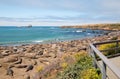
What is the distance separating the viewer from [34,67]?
16.8 meters

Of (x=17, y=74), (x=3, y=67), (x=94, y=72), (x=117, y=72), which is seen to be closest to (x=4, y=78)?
(x=17, y=74)

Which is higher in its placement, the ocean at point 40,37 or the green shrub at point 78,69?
the green shrub at point 78,69

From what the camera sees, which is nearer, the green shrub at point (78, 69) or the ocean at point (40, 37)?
the green shrub at point (78, 69)

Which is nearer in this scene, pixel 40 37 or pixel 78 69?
pixel 78 69

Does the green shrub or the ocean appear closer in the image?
the green shrub

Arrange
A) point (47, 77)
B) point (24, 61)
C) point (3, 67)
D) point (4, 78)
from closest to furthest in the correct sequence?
point (47, 77) < point (4, 78) < point (3, 67) < point (24, 61)

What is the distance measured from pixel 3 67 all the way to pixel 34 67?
2358 millimetres

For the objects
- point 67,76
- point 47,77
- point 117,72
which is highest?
point 117,72

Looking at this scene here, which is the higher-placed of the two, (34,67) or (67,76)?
(67,76)

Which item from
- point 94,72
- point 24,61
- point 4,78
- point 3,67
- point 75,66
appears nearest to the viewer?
point 94,72

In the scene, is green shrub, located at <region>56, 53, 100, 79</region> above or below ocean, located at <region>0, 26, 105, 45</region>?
above

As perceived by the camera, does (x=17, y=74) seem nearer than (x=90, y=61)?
No

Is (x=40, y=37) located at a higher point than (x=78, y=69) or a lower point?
lower

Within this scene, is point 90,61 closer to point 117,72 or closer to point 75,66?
point 75,66
